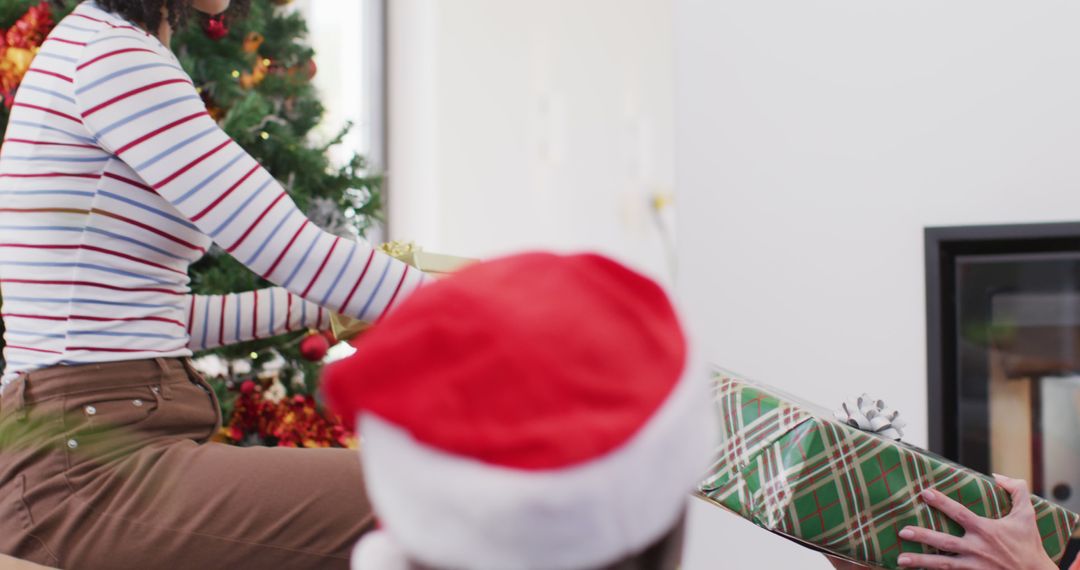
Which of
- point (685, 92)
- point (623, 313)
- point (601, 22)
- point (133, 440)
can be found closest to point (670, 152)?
point (601, 22)

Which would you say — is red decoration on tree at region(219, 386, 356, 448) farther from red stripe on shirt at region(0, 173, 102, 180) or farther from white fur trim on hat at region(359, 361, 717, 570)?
white fur trim on hat at region(359, 361, 717, 570)

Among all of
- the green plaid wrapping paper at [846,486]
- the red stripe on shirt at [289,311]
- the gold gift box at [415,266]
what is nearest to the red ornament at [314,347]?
the red stripe on shirt at [289,311]

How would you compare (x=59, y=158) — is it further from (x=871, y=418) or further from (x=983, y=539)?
(x=983, y=539)

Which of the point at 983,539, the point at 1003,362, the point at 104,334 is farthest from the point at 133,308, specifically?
the point at 1003,362

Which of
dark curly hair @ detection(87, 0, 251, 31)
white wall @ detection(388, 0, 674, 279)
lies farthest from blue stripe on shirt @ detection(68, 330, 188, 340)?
white wall @ detection(388, 0, 674, 279)

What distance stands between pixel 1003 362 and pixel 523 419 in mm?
1543

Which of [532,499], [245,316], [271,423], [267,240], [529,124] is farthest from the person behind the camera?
[529,124]

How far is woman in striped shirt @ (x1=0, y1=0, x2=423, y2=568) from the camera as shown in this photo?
2.64 feet

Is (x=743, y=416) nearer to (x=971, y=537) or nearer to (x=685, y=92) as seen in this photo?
(x=971, y=537)

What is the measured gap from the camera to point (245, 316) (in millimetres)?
1146

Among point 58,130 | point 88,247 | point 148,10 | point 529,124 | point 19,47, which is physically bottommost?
point 88,247

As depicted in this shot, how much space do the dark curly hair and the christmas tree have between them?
749 millimetres

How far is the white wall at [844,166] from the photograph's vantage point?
1704 mm

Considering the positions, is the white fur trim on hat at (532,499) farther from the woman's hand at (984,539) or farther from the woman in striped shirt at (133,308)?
the woman's hand at (984,539)
